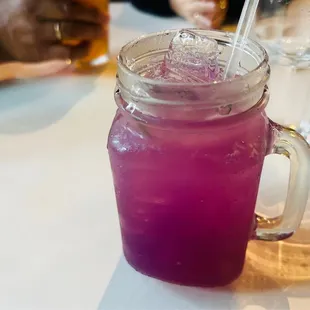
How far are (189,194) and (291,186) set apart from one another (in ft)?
0.33

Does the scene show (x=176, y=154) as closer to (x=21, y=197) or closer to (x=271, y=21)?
(x=21, y=197)

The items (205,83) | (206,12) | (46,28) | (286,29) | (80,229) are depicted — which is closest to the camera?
(205,83)

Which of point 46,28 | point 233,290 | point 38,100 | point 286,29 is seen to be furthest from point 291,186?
point 46,28

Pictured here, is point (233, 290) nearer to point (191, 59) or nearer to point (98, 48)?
point (191, 59)

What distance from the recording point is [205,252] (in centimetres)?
48

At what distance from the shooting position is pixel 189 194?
458 millimetres

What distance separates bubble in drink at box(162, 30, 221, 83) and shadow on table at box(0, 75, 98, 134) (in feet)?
0.99

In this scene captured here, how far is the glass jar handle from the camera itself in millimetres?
481

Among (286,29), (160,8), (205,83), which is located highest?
(205,83)

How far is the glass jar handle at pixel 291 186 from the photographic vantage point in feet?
1.58

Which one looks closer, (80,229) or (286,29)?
(80,229)

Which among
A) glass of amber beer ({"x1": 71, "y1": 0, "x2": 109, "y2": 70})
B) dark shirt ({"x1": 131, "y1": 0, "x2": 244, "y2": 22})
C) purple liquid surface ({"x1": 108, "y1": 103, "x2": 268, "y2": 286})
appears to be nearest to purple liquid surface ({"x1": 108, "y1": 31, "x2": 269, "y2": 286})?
purple liquid surface ({"x1": 108, "y1": 103, "x2": 268, "y2": 286})

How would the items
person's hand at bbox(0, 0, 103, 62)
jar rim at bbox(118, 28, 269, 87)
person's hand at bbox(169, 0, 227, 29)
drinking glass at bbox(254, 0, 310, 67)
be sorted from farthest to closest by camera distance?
1. person's hand at bbox(169, 0, 227, 29)
2. person's hand at bbox(0, 0, 103, 62)
3. drinking glass at bbox(254, 0, 310, 67)
4. jar rim at bbox(118, 28, 269, 87)

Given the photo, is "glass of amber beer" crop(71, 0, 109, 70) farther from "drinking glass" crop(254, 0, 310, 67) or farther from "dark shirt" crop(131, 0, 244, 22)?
"drinking glass" crop(254, 0, 310, 67)
